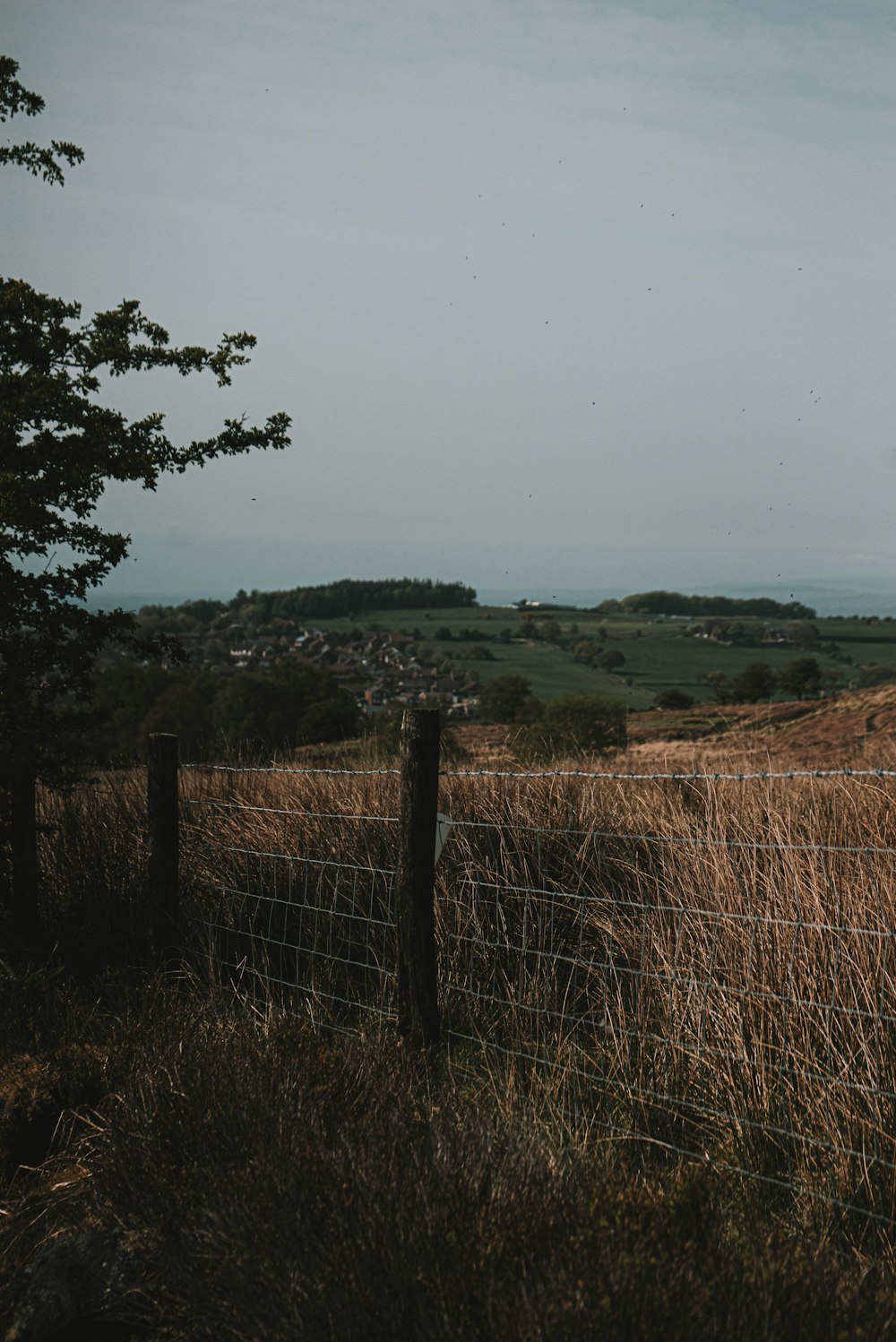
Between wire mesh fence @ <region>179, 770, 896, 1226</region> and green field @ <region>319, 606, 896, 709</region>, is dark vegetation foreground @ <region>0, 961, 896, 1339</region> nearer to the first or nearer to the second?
wire mesh fence @ <region>179, 770, 896, 1226</region>

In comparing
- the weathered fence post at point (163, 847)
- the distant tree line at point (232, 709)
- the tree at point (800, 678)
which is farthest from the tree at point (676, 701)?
the weathered fence post at point (163, 847)

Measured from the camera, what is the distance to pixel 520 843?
23.4 feet

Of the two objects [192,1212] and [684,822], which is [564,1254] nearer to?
[192,1212]

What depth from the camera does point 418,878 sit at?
4.68 meters

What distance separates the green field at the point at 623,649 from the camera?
221 ft

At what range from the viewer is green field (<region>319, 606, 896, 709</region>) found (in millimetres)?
67312

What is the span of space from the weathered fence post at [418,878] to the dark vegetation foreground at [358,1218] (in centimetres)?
35

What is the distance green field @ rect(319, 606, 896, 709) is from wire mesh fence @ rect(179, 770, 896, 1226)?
5003 centimetres

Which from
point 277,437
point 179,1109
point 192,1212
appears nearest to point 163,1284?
point 192,1212

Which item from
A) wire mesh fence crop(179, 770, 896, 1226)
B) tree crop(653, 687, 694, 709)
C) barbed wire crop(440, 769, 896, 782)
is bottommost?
tree crop(653, 687, 694, 709)

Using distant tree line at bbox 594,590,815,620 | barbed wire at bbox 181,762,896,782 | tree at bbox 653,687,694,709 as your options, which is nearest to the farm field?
barbed wire at bbox 181,762,896,782

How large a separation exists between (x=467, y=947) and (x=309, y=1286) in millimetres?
3425

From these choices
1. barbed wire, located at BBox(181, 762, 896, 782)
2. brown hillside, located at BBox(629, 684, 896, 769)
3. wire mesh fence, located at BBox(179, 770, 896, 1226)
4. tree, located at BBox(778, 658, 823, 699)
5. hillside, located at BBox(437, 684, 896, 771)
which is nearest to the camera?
wire mesh fence, located at BBox(179, 770, 896, 1226)

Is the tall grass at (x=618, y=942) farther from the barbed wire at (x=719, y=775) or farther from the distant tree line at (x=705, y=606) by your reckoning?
the distant tree line at (x=705, y=606)
